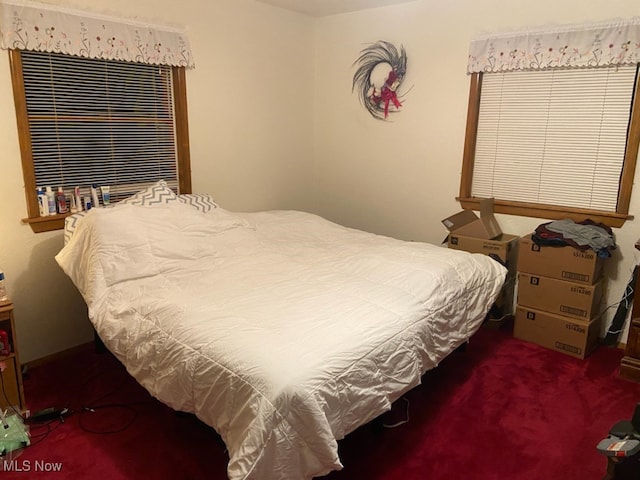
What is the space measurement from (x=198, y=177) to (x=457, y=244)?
201cm

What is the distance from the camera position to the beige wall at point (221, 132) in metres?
2.68

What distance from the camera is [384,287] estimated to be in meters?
2.30

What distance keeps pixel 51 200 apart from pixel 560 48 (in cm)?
331

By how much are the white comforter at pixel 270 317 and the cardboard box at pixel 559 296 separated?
1.68ft

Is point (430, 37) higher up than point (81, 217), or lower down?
higher up

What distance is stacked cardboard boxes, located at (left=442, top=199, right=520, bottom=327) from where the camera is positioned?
329cm

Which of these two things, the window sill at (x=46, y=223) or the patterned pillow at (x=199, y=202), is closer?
the window sill at (x=46, y=223)

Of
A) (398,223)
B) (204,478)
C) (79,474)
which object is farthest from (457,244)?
(79,474)

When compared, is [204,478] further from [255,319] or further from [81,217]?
[81,217]

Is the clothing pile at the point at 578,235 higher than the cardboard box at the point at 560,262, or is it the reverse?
the clothing pile at the point at 578,235

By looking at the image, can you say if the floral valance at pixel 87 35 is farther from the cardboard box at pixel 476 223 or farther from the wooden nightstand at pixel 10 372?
the cardboard box at pixel 476 223

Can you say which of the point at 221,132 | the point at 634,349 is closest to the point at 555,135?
the point at 634,349

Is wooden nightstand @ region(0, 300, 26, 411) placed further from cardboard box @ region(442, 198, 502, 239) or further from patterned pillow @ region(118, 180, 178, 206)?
cardboard box @ region(442, 198, 502, 239)

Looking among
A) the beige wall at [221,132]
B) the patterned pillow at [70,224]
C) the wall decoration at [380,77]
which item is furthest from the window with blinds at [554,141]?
the patterned pillow at [70,224]
